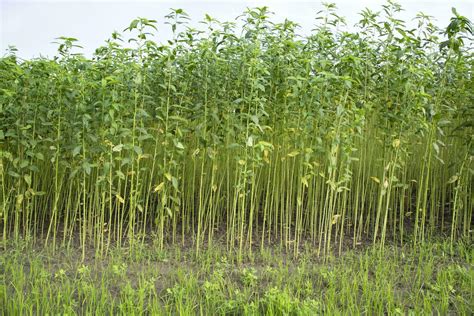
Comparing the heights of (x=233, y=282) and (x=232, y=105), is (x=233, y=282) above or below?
below

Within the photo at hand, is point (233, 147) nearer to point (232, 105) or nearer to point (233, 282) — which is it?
point (232, 105)

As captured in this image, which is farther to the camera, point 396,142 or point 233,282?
point 396,142

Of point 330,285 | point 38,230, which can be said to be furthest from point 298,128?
point 38,230

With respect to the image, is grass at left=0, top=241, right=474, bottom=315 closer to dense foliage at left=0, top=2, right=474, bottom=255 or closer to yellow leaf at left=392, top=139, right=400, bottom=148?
dense foliage at left=0, top=2, right=474, bottom=255

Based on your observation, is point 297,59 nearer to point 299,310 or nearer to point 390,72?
point 390,72

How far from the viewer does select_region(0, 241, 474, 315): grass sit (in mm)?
3820

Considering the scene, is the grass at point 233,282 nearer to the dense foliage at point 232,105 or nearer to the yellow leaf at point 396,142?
the dense foliage at point 232,105

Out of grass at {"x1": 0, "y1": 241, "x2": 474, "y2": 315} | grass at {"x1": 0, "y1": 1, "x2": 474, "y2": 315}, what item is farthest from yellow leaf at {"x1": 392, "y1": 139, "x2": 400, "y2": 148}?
grass at {"x1": 0, "y1": 241, "x2": 474, "y2": 315}

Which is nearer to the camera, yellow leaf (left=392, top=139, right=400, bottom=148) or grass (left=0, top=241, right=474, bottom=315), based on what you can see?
grass (left=0, top=241, right=474, bottom=315)

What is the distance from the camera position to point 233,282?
14.2 ft

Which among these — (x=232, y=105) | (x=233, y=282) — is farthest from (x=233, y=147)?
(x=233, y=282)

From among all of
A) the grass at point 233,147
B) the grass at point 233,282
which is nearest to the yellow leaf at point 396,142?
the grass at point 233,147

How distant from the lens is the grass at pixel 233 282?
382 cm

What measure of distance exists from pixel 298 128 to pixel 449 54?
162cm
